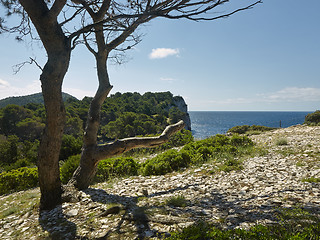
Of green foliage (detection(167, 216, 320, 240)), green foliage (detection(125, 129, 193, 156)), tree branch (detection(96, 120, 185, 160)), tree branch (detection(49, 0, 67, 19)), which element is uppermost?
tree branch (detection(49, 0, 67, 19))

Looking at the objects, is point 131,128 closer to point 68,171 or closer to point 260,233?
point 68,171

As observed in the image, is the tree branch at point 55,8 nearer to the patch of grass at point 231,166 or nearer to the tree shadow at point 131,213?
the tree shadow at point 131,213

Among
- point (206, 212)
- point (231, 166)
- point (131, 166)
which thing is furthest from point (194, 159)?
point (206, 212)

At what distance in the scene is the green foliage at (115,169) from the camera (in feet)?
21.9

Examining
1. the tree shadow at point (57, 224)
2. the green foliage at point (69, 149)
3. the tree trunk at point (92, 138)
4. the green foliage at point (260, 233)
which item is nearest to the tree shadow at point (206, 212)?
the green foliage at point (260, 233)

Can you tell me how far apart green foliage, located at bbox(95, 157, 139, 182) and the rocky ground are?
940 millimetres

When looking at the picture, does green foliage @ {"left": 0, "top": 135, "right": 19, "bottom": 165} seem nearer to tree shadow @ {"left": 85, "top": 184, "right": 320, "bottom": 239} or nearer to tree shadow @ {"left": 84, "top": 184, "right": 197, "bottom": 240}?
tree shadow @ {"left": 84, "top": 184, "right": 197, "bottom": 240}

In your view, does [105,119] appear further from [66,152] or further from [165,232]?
[165,232]

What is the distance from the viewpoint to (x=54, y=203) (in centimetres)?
414

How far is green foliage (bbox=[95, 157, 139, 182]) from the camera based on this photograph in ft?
21.9

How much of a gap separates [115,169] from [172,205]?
3736mm

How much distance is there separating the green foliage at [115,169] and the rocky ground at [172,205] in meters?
0.94

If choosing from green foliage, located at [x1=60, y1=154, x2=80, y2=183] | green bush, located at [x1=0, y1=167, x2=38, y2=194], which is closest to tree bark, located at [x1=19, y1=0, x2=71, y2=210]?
green foliage, located at [x1=60, y1=154, x2=80, y2=183]

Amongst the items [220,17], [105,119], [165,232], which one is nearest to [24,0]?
[220,17]
